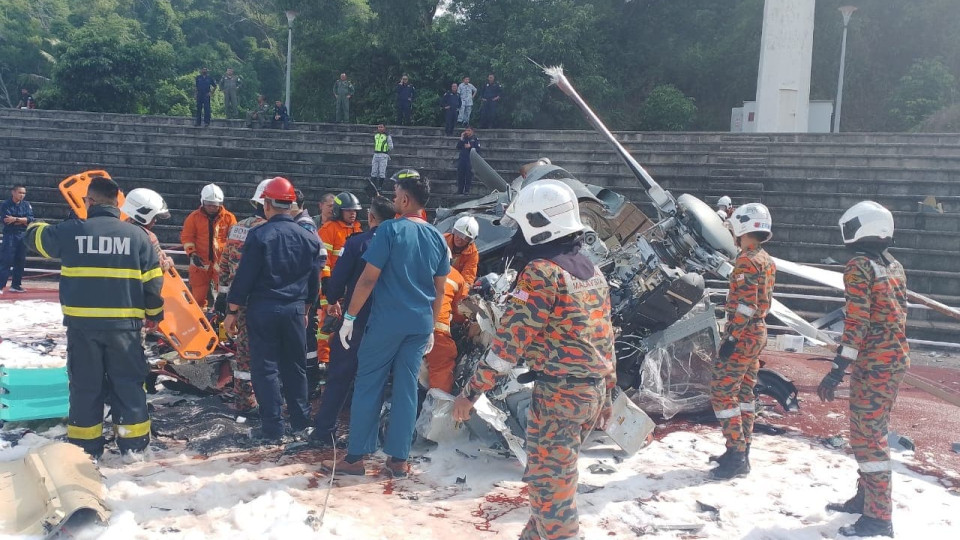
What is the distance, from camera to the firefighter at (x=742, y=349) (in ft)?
16.0

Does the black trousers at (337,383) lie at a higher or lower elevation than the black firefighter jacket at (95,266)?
lower

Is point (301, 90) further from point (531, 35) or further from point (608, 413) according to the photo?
point (608, 413)

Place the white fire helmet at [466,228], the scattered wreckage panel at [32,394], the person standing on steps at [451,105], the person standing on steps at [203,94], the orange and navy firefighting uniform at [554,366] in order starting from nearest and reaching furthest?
1. the orange and navy firefighting uniform at [554,366]
2. the scattered wreckage panel at [32,394]
3. the white fire helmet at [466,228]
4. the person standing on steps at [451,105]
5. the person standing on steps at [203,94]

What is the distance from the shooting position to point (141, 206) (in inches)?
203

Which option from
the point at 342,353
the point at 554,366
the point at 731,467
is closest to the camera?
the point at 554,366

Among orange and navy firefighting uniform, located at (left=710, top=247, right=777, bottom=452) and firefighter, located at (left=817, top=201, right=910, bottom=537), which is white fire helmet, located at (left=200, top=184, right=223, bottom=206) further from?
firefighter, located at (left=817, top=201, right=910, bottom=537)

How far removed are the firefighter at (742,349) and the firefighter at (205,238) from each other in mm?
5293

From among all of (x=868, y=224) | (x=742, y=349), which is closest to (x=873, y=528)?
(x=742, y=349)

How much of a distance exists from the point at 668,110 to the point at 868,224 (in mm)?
21224

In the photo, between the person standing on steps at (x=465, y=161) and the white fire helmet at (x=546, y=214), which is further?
the person standing on steps at (x=465, y=161)

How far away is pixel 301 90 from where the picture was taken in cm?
2780

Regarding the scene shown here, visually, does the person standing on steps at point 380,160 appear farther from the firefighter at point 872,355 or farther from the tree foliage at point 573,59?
the firefighter at point 872,355

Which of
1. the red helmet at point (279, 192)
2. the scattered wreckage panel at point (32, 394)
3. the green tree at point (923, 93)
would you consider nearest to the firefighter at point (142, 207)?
the red helmet at point (279, 192)

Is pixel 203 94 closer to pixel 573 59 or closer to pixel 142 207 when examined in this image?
pixel 573 59
